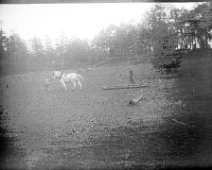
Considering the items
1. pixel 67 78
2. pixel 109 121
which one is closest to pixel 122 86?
pixel 109 121

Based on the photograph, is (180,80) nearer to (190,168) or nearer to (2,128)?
(190,168)

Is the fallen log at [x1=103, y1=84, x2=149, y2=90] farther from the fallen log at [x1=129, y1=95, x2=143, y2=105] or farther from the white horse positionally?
the white horse

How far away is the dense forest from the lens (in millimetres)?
5039

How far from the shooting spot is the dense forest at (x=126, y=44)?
5.04 meters

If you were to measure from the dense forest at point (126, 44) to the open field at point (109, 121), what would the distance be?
0.20 m

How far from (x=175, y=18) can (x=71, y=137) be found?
2666 mm

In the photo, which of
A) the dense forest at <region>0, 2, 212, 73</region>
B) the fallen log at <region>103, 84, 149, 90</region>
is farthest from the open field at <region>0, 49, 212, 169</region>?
the dense forest at <region>0, 2, 212, 73</region>

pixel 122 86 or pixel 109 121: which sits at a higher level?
pixel 122 86

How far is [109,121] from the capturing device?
5.13 meters

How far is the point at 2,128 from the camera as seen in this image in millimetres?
4957

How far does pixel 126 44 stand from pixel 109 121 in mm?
1314

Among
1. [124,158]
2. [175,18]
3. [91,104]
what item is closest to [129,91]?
[91,104]

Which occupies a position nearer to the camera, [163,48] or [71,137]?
[71,137]

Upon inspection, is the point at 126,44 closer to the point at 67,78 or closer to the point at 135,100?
the point at 135,100
